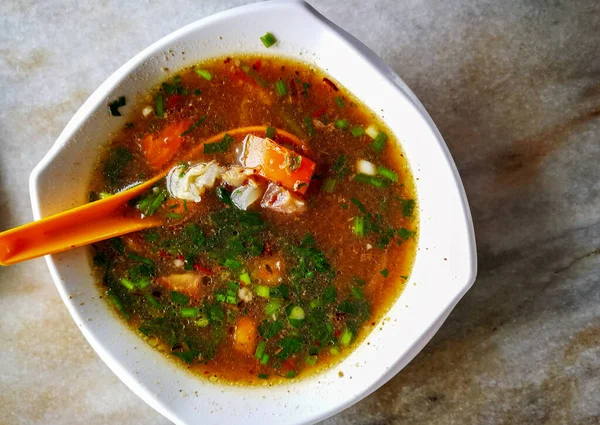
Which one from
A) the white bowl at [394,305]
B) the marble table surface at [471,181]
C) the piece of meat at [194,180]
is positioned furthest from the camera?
the marble table surface at [471,181]

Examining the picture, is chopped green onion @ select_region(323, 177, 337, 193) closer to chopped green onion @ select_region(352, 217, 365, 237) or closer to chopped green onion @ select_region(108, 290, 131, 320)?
chopped green onion @ select_region(352, 217, 365, 237)

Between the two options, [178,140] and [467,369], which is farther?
[467,369]

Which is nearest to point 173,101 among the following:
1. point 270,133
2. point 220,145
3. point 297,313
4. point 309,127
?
point 220,145

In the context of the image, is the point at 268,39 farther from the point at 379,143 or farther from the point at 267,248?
the point at 267,248

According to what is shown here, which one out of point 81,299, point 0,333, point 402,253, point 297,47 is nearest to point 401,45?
point 297,47

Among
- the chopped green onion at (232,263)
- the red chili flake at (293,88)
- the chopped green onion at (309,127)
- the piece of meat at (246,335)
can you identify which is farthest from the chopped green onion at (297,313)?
the red chili flake at (293,88)

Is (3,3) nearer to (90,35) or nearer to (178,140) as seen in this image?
(90,35)

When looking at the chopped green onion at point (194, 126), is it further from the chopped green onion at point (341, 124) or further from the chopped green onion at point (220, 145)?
the chopped green onion at point (341, 124)
